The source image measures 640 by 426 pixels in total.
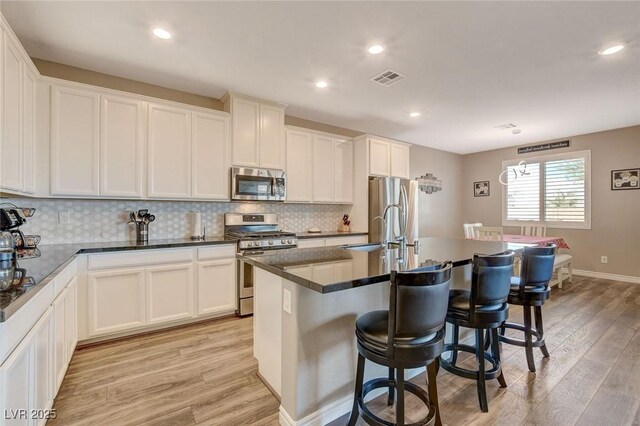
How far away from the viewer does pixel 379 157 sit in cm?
482

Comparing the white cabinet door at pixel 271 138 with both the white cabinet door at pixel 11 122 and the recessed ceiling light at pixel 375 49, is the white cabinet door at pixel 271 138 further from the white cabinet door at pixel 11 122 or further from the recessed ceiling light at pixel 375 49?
the white cabinet door at pixel 11 122

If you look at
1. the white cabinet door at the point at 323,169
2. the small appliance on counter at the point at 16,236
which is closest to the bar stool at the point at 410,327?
the small appliance on counter at the point at 16,236

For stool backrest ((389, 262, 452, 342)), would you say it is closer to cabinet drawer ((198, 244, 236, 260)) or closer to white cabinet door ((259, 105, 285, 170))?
cabinet drawer ((198, 244, 236, 260))

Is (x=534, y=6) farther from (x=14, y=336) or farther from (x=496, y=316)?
(x=14, y=336)

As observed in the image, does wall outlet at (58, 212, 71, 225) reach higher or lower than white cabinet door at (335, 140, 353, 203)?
lower

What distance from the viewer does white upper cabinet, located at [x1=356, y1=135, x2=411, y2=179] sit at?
4.73m

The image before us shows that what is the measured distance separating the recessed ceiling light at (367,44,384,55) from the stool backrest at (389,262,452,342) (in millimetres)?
2098

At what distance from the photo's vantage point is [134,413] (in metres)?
1.82

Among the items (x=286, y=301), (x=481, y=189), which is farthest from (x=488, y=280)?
(x=481, y=189)

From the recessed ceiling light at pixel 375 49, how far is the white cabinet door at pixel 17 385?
9.81 ft

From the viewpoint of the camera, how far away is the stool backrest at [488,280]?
6.00ft

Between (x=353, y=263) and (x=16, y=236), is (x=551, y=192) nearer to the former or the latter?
(x=353, y=263)

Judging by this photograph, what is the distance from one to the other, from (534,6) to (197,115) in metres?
3.25

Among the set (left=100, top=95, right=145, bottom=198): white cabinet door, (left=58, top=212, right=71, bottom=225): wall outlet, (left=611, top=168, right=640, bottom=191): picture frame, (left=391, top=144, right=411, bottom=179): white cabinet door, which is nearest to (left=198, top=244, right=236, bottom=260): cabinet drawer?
(left=100, top=95, right=145, bottom=198): white cabinet door
